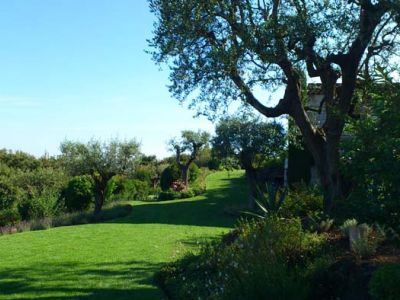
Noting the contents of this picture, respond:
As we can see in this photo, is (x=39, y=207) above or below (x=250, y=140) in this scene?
below

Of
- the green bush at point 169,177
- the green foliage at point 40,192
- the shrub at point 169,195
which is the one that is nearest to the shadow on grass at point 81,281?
the green foliage at point 40,192

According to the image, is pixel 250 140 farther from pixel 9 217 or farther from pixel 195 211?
pixel 9 217

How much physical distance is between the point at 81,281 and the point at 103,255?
124 inches

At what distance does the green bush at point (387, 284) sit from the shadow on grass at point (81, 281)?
415 cm

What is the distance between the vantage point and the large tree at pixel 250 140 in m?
24.1

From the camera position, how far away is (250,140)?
24109 millimetres

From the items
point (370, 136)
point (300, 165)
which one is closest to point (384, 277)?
point (370, 136)

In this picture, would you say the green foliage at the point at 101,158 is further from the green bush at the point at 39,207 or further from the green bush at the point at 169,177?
the green bush at the point at 169,177

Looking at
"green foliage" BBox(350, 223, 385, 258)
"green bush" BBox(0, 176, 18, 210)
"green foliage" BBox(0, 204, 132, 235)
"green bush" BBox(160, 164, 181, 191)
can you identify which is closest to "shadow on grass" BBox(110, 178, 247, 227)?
"green foliage" BBox(0, 204, 132, 235)

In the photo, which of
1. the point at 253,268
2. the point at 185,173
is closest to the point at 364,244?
the point at 253,268

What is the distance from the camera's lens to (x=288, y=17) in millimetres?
9359

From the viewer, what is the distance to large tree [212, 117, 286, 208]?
79.0 ft

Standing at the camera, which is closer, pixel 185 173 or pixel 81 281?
pixel 81 281

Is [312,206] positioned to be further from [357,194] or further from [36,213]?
[36,213]
